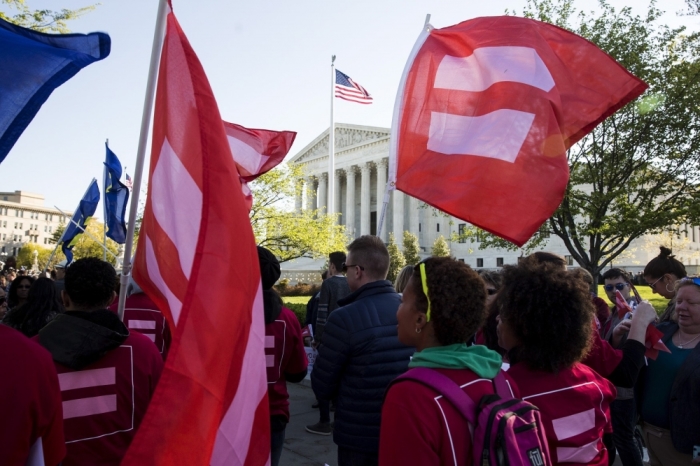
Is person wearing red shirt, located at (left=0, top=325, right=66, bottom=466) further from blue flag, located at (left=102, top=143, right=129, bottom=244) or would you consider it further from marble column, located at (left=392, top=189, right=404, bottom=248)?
marble column, located at (left=392, top=189, right=404, bottom=248)

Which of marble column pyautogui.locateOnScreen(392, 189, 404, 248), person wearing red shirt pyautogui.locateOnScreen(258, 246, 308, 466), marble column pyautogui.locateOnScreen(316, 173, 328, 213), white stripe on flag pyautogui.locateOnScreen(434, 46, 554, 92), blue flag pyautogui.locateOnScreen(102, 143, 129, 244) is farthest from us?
marble column pyautogui.locateOnScreen(316, 173, 328, 213)

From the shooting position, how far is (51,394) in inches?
71.1

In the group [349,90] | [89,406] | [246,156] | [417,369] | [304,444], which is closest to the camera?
[417,369]

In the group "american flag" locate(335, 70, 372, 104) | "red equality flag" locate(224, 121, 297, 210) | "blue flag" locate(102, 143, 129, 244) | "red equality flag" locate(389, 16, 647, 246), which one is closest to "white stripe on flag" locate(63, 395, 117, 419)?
"red equality flag" locate(389, 16, 647, 246)

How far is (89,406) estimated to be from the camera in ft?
8.07

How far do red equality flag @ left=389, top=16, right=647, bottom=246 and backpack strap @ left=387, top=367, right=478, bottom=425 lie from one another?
2173 mm

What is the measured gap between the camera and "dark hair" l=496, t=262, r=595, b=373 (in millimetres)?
2359

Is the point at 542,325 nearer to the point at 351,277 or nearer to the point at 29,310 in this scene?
the point at 351,277

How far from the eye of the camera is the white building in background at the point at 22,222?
110 metres

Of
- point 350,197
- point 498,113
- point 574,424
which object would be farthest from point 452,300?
point 350,197

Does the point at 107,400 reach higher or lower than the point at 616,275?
lower

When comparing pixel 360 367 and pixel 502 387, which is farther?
pixel 360 367

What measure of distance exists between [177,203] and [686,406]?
10.00 ft

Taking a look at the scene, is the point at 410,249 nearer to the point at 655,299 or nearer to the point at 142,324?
the point at 655,299
